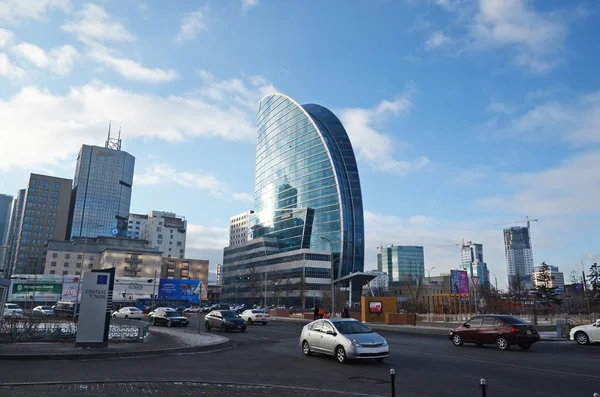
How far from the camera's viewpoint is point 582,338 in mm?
23531

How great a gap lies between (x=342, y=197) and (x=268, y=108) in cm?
6400

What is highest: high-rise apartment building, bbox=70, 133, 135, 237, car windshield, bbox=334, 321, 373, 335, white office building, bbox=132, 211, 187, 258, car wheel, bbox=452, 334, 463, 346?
high-rise apartment building, bbox=70, 133, 135, 237

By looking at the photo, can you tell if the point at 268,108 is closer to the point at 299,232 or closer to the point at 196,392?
the point at 299,232

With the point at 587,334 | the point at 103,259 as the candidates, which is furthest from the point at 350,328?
the point at 103,259

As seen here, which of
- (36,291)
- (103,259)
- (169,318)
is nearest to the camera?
A: (169,318)

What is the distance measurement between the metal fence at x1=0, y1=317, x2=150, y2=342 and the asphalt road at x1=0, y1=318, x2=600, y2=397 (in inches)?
244

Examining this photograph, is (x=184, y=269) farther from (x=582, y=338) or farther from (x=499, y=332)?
(x=499, y=332)

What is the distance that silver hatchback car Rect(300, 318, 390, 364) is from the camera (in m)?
14.7

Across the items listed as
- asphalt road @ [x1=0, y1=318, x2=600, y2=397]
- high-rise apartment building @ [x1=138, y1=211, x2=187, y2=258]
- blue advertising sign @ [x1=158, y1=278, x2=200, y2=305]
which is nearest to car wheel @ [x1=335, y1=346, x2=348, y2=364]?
asphalt road @ [x1=0, y1=318, x2=600, y2=397]

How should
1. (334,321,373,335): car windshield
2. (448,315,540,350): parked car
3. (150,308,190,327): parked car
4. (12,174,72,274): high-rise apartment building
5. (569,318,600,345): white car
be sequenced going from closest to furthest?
(334,321,373,335): car windshield → (448,315,540,350): parked car → (569,318,600,345): white car → (150,308,190,327): parked car → (12,174,72,274): high-rise apartment building

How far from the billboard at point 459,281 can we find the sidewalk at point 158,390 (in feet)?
108

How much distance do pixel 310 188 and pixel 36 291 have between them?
8517 centimetres

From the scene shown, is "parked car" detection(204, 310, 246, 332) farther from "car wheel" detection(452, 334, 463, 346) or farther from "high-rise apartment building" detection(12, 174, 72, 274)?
"high-rise apartment building" detection(12, 174, 72, 274)

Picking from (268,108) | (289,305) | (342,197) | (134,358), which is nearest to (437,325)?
(134,358)
